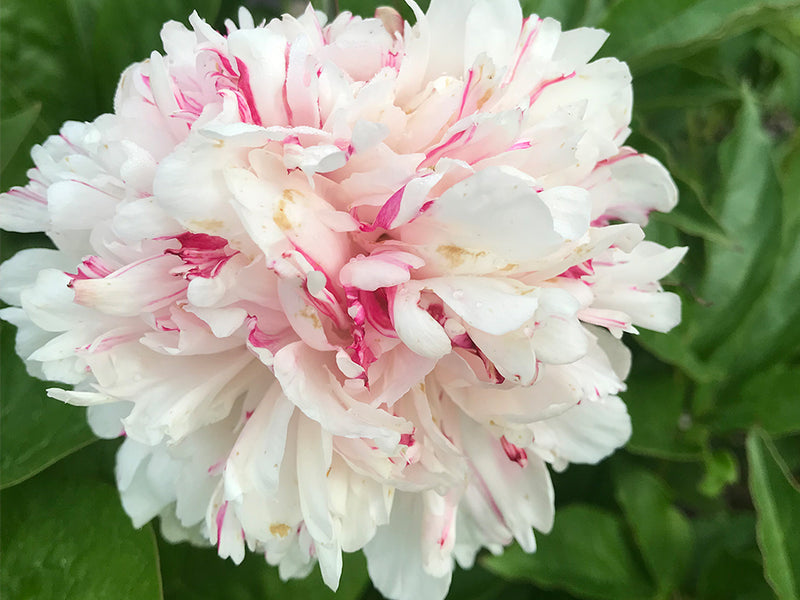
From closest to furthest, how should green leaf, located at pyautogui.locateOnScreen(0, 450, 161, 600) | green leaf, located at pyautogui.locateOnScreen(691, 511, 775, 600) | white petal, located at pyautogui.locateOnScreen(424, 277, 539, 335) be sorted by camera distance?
1. white petal, located at pyautogui.locateOnScreen(424, 277, 539, 335)
2. green leaf, located at pyautogui.locateOnScreen(0, 450, 161, 600)
3. green leaf, located at pyautogui.locateOnScreen(691, 511, 775, 600)

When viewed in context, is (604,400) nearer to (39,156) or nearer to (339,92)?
(339,92)

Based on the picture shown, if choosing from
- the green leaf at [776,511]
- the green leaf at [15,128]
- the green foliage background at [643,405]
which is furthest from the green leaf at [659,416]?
the green leaf at [15,128]

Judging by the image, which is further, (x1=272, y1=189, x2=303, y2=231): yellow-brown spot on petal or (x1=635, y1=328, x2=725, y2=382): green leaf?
(x1=635, y1=328, x2=725, y2=382): green leaf

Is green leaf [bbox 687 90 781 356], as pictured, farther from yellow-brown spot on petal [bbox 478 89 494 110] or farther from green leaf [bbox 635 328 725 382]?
yellow-brown spot on petal [bbox 478 89 494 110]

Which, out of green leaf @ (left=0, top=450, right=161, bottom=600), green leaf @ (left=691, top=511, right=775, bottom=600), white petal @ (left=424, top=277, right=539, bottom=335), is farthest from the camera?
green leaf @ (left=691, top=511, right=775, bottom=600)

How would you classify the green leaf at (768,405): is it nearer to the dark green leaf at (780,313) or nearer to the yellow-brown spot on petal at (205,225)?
the dark green leaf at (780,313)

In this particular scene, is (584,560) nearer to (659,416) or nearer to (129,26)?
(659,416)

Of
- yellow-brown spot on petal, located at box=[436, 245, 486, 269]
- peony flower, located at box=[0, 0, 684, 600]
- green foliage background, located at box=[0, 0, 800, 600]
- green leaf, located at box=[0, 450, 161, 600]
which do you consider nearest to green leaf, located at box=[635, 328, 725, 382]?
green foliage background, located at box=[0, 0, 800, 600]

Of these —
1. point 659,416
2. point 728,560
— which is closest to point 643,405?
point 659,416
